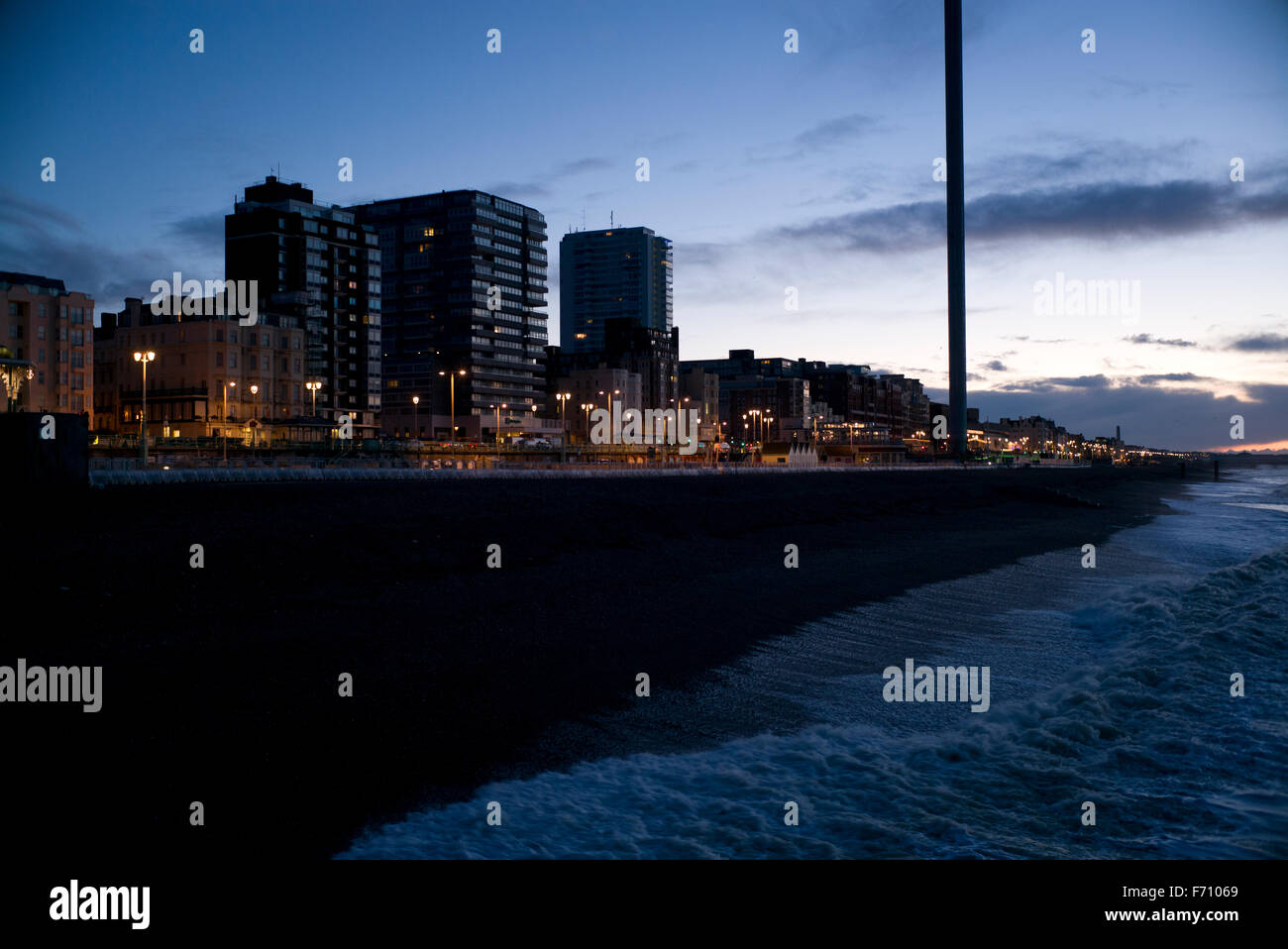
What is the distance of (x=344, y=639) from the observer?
45.0 feet

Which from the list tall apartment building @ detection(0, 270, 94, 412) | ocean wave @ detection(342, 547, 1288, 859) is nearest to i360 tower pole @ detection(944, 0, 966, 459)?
tall apartment building @ detection(0, 270, 94, 412)

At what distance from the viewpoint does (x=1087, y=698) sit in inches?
493

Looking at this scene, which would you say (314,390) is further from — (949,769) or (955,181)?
(949,769)

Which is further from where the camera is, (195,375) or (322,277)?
(322,277)

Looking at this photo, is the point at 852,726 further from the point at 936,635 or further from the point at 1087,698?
the point at 936,635

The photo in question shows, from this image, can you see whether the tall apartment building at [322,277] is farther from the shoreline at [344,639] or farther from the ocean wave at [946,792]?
the ocean wave at [946,792]

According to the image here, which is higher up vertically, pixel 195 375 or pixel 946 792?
pixel 195 375

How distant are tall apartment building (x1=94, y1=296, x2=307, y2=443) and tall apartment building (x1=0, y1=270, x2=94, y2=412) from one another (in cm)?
687

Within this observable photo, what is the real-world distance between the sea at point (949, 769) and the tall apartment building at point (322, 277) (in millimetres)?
141342

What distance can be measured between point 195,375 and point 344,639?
120 m

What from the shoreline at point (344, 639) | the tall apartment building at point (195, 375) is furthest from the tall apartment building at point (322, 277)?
the shoreline at point (344, 639)

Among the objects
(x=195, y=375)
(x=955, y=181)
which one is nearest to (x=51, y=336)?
(x=195, y=375)

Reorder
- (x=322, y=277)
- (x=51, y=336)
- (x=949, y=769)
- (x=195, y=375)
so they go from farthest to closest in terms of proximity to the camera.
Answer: (x=322, y=277) < (x=195, y=375) < (x=51, y=336) < (x=949, y=769)
